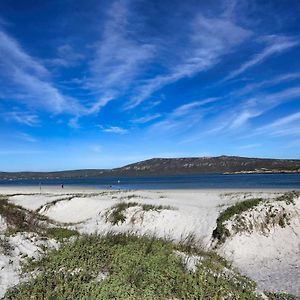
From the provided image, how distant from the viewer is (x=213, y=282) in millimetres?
8586

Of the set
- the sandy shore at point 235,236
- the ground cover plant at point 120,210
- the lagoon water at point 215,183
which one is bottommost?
the sandy shore at point 235,236

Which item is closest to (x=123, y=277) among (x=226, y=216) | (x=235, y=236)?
(x=235, y=236)

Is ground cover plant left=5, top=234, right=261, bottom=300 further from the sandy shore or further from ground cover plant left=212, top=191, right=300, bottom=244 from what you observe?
ground cover plant left=212, top=191, right=300, bottom=244

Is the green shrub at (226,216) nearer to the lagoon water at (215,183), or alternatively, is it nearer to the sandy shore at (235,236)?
the sandy shore at (235,236)

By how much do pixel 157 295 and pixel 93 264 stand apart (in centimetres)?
200

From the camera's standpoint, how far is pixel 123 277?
8.34 metres

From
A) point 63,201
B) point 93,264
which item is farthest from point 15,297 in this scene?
point 63,201

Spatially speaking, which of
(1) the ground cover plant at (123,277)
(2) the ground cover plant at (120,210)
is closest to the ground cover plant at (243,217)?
(2) the ground cover plant at (120,210)

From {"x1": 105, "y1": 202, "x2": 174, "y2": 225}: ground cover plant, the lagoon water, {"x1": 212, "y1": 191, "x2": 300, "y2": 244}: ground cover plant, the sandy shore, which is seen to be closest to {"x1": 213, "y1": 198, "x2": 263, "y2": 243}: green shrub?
{"x1": 212, "y1": 191, "x2": 300, "y2": 244}: ground cover plant

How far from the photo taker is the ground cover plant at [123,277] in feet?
25.3

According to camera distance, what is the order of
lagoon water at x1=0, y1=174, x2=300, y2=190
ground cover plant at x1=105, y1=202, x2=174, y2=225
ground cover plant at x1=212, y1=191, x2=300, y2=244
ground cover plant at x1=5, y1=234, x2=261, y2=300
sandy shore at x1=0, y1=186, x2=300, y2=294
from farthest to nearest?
1. lagoon water at x1=0, y1=174, x2=300, y2=190
2. ground cover plant at x1=105, y1=202, x2=174, y2=225
3. ground cover plant at x1=212, y1=191, x2=300, y2=244
4. sandy shore at x1=0, y1=186, x2=300, y2=294
5. ground cover plant at x1=5, y1=234, x2=261, y2=300

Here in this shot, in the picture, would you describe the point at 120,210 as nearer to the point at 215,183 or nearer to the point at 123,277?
the point at 123,277

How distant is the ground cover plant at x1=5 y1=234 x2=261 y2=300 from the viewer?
Answer: 304 inches

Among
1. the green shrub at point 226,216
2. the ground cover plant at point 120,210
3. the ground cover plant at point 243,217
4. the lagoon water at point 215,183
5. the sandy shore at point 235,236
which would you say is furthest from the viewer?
the lagoon water at point 215,183
